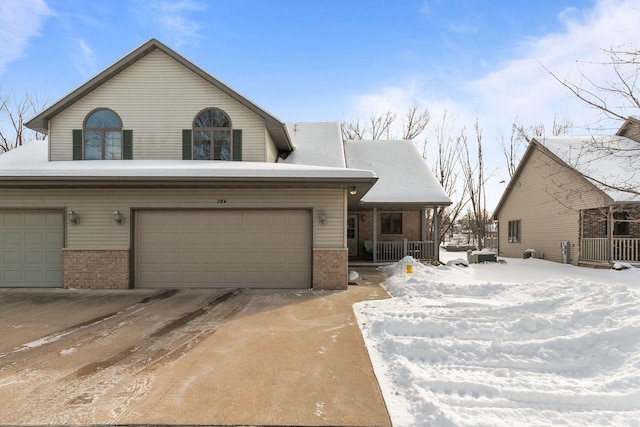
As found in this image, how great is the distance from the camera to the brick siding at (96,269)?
9.49 m

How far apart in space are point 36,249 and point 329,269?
846 centimetres

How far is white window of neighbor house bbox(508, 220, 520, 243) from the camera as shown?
776 inches

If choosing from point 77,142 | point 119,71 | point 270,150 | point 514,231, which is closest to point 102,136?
point 77,142

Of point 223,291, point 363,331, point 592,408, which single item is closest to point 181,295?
point 223,291

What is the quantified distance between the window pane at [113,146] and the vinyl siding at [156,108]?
468 millimetres

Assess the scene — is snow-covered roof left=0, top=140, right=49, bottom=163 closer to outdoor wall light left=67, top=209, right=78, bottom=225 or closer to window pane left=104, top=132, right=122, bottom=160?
window pane left=104, top=132, right=122, bottom=160

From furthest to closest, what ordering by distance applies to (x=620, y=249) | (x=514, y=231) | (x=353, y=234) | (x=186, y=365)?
(x=514, y=231)
(x=353, y=234)
(x=620, y=249)
(x=186, y=365)

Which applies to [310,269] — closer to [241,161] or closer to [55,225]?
[241,161]

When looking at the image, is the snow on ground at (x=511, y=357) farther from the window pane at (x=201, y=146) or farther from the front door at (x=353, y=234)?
the front door at (x=353, y=234)

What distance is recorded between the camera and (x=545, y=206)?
55.1ft

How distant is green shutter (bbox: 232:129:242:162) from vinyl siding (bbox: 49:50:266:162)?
133 mm

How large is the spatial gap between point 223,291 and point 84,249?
4230 millimetres

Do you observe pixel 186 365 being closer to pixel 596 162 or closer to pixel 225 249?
pixel 225 249

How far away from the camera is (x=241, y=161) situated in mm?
11266
